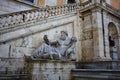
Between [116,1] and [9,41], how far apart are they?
14.4 meters

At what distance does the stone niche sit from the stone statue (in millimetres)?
365

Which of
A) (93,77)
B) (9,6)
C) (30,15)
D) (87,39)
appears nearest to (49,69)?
(93,77)

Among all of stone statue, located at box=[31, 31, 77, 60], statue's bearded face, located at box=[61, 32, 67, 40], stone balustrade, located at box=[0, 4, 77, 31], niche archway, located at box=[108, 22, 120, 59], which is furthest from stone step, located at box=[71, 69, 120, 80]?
niche archway, located at box=[108, 22, 120, 59]

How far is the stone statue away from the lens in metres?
7.05

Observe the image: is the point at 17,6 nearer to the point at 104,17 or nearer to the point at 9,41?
the point at 9,41

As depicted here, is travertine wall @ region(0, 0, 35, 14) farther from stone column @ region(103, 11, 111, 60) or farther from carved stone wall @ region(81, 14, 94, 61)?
stone column @ region(103, 11, 111, 60)

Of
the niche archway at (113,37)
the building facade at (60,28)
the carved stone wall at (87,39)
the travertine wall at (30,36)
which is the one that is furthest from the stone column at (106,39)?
the travertine wall at (30,36)

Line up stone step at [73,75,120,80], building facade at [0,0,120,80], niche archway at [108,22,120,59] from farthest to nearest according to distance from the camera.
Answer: niche archway at [108,22,120,59], building facade at [0,0,120,80], stone step at [73,75,120,80]

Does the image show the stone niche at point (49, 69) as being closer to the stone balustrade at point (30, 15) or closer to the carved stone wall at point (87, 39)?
the stone balustrade at point (30, 15)

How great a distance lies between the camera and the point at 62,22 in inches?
356

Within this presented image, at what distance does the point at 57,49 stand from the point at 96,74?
2.41 metres

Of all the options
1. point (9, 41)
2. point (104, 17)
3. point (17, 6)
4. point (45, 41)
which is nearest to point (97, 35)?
point (104, 17)

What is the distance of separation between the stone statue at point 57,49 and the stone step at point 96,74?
0.93 metres

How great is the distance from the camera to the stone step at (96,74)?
527 centimetres
